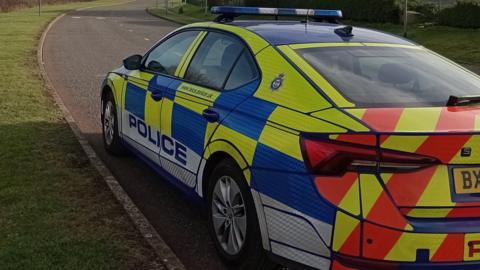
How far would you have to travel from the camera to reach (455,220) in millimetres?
2893

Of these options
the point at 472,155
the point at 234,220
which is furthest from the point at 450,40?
the point at 472,155

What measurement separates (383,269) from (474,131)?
77 cm

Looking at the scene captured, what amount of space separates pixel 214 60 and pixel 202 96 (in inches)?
14.1

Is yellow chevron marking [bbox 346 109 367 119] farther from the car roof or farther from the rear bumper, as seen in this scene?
the car roof

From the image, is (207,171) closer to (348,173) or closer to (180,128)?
(180,128)

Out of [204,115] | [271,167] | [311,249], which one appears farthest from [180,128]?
[311,249]

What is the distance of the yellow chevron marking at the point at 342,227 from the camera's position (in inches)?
113

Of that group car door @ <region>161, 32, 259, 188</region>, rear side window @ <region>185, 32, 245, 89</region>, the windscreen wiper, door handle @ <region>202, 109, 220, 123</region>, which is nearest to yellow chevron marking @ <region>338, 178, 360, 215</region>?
the windscreen wiper

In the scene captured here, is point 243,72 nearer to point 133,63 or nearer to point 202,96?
point 202,96

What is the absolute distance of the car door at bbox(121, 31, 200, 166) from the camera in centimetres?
491

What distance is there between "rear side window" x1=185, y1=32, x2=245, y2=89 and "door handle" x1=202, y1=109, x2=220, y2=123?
21 centimetres

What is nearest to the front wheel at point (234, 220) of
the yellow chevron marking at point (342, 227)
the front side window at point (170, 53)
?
the yellow chevron marking at point (342, 227)

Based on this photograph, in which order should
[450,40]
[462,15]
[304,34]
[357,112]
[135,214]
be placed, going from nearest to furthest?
[357,112], [304,34], [135,214], [450,40], [462,15]

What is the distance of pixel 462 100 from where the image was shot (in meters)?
3.33
